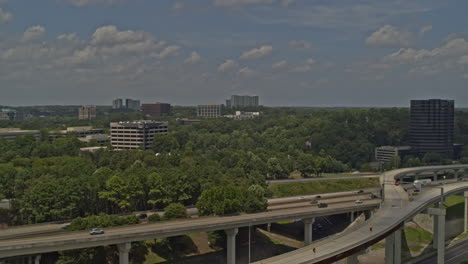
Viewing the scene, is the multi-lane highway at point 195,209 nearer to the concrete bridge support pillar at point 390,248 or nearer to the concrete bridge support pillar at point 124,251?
the concrete bridge support pillar at point 124,251

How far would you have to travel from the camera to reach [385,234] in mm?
72250

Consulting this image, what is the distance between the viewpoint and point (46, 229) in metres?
79.9

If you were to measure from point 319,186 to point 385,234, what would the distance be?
2585 inches

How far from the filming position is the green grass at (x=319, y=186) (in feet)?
427

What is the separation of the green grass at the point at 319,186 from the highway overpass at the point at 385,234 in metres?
17.2

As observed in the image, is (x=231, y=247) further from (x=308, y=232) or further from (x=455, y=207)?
(x=455, y=207)

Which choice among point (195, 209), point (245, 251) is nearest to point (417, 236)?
point (245, 251)

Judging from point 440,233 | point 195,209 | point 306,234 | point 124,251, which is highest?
point 195,209

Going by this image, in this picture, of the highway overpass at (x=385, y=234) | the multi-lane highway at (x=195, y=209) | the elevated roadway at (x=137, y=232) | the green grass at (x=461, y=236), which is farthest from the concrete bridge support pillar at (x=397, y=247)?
the green grass at (x=461, y=236)

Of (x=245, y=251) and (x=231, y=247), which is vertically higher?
(x=231, y=247)

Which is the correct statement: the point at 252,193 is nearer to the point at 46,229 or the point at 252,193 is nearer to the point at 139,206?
the point at 139,206

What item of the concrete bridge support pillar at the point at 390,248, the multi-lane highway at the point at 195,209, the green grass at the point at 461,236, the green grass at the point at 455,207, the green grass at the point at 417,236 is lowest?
the green grass at the point at 461,236

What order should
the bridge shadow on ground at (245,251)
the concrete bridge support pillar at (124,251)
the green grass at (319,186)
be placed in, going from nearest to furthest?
1. the concrete bridge support pillar at (124,251)
2. the bridge shadow on ground at (245,251)
3. the green grass at (319,186)

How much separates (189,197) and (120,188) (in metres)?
15.1
